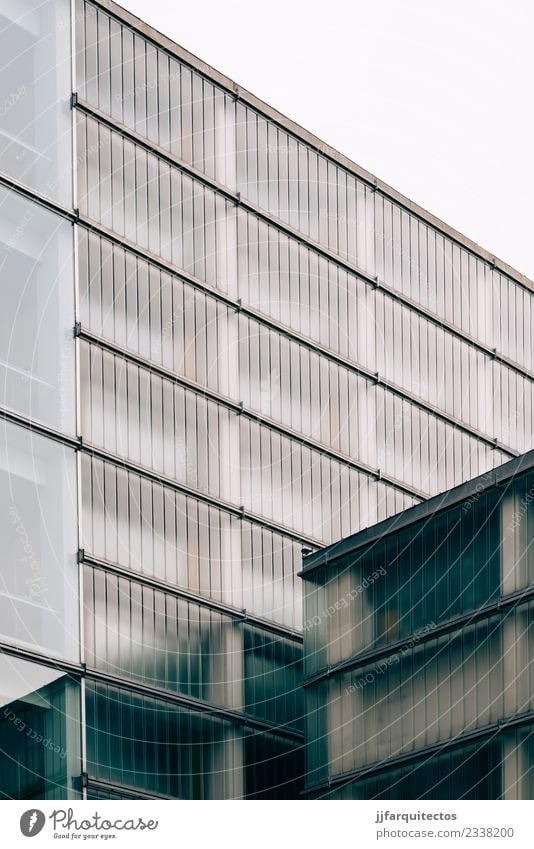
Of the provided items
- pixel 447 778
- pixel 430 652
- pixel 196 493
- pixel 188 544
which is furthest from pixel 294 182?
pixel 447 778

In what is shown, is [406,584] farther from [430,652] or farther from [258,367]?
[258,367]

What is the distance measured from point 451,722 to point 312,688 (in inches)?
276

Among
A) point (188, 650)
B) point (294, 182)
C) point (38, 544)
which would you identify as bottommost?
point (188, 650)

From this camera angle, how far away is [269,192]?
265 ft

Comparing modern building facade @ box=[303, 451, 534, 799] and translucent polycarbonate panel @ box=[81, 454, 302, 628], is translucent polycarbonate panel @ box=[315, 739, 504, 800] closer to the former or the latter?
modern building facade @ box=[303, 451, 534, 799]

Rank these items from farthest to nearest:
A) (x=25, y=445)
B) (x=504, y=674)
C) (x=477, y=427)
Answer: (x=477, y=427)
(x=25, y=445)
(x=504, y=674)

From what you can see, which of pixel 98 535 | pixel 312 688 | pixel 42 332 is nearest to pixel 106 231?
pixel 42 332

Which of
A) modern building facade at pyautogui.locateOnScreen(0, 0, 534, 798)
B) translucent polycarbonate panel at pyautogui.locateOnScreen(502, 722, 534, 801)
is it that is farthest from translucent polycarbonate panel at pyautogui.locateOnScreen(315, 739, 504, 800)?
modern building facade at pyautogui.locateOnScreen(0, 0, 534, 798)

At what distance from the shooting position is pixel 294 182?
8181 cm

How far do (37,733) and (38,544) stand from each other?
5684 millimetres

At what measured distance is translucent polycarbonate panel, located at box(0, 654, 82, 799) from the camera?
67.6m

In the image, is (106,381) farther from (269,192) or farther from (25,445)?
(269,192)

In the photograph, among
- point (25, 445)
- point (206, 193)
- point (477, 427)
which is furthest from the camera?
point (477, 427)

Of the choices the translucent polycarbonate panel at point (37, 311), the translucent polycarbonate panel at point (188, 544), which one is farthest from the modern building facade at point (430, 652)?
the translucent polycarbonate panel at point (37, 311)
